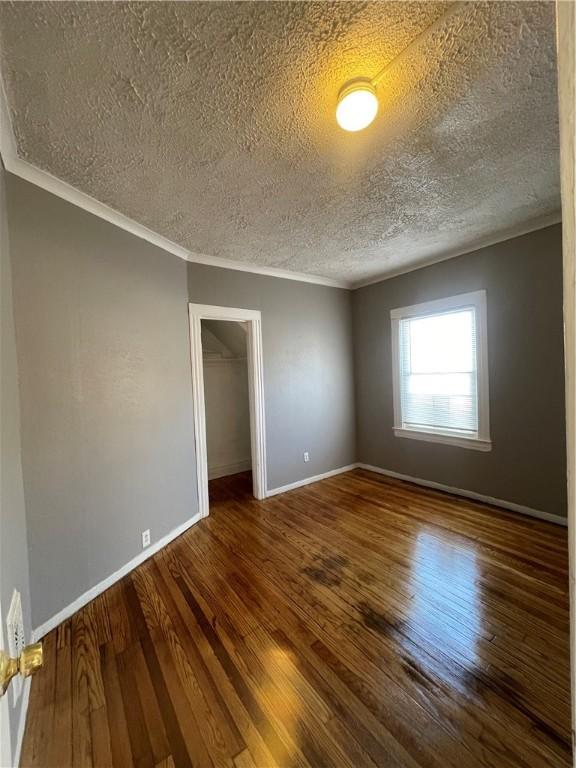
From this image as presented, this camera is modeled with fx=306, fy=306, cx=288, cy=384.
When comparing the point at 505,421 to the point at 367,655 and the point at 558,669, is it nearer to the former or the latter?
the point at 558,669

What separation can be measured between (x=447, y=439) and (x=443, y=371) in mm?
763

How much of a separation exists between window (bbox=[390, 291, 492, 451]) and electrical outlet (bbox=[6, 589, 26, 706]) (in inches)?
142

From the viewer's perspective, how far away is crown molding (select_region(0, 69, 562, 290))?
4.98 ft

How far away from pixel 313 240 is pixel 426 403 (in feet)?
7.40

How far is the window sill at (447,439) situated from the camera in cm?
315

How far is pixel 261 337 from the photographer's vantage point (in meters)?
3.49

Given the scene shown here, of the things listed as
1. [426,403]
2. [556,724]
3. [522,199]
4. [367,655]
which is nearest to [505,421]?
[426,403]

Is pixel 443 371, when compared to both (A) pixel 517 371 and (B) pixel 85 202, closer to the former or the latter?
(A) pixel 517 371

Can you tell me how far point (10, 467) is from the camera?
1345 millimetres

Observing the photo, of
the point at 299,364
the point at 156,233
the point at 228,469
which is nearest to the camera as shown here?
the point at 156,233

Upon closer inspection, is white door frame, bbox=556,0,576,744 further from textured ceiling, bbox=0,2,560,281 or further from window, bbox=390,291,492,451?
window, bbox=390,291,492,451

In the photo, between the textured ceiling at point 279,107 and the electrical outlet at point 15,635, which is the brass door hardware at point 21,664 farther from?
the textured ceiling at point 279,107

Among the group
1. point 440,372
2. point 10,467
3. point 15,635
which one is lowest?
point 15,635

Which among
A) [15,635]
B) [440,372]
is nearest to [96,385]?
[15,635]
